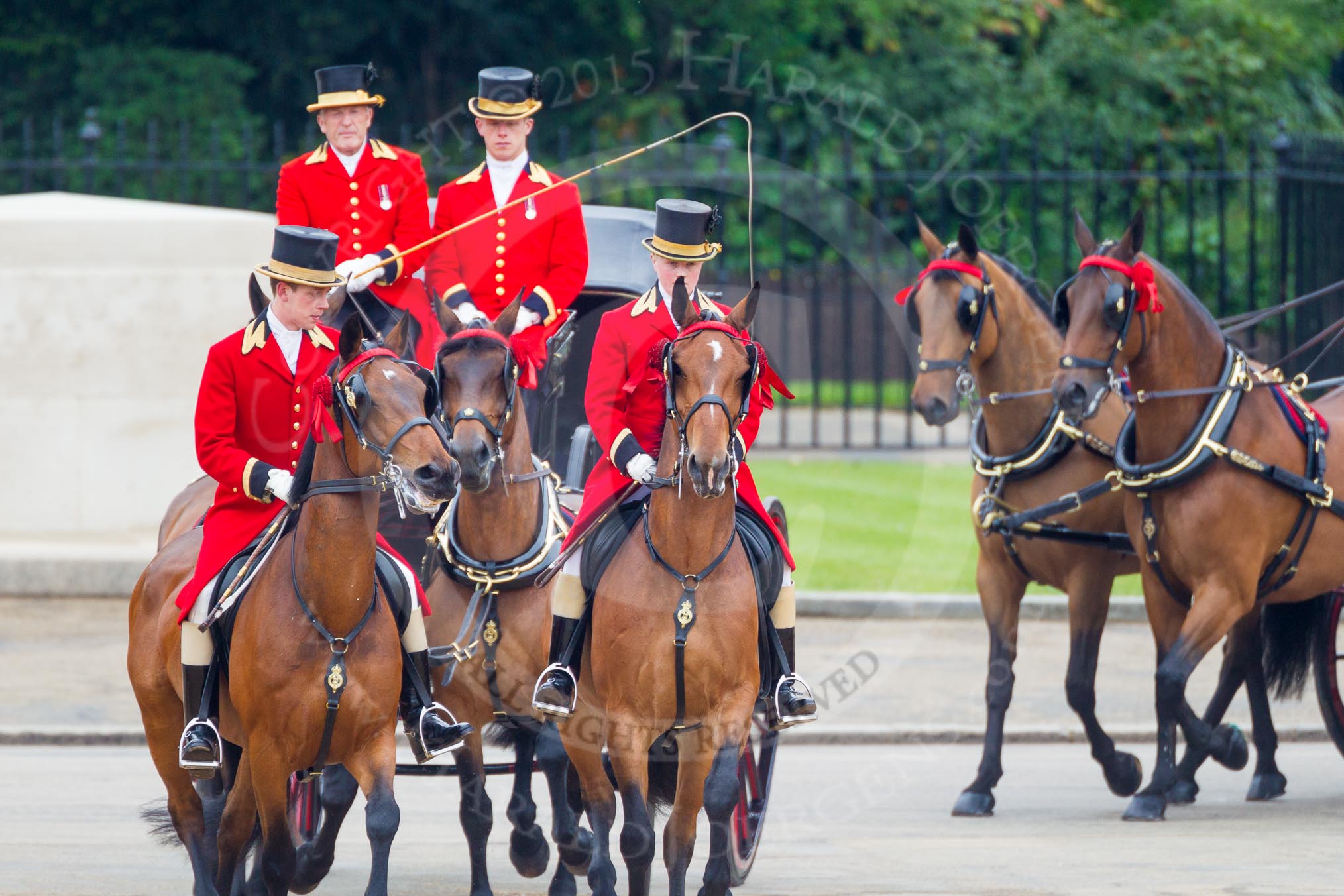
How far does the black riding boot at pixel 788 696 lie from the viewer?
6.35 meters

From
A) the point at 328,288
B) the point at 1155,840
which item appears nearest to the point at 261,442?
the point at 328,288

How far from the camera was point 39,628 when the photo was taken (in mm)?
12164

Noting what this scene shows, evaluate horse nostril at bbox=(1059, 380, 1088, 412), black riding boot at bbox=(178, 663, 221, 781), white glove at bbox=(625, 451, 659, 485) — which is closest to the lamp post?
horse nostril at bbox=(1059, 380, 1088, 412)

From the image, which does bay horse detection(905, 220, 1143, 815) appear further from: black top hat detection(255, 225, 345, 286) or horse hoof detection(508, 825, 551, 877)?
black top hat detection(255, 225, 345, 286)

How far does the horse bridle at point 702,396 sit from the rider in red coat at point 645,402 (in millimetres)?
326

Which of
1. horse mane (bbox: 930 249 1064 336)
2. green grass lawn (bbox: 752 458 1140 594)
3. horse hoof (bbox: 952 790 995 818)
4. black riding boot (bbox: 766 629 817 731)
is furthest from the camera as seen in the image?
green grass lawn (bbox: 752 458 1140 594)

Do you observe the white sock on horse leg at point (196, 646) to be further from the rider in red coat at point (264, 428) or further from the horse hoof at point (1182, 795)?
the horse hoof at point (1182, 795)

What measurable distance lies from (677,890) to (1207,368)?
3.72m

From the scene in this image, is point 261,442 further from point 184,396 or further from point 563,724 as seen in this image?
point 184,396

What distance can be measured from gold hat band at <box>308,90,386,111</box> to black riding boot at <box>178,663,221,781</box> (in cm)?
259

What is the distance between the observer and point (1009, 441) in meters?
8.92

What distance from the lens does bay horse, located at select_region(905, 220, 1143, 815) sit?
871cm

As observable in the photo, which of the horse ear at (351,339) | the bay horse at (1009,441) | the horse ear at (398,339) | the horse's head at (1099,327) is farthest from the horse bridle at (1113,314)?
the horse ear at (351,339)

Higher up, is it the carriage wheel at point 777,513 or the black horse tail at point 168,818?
the carriage wheel at point 777,513
